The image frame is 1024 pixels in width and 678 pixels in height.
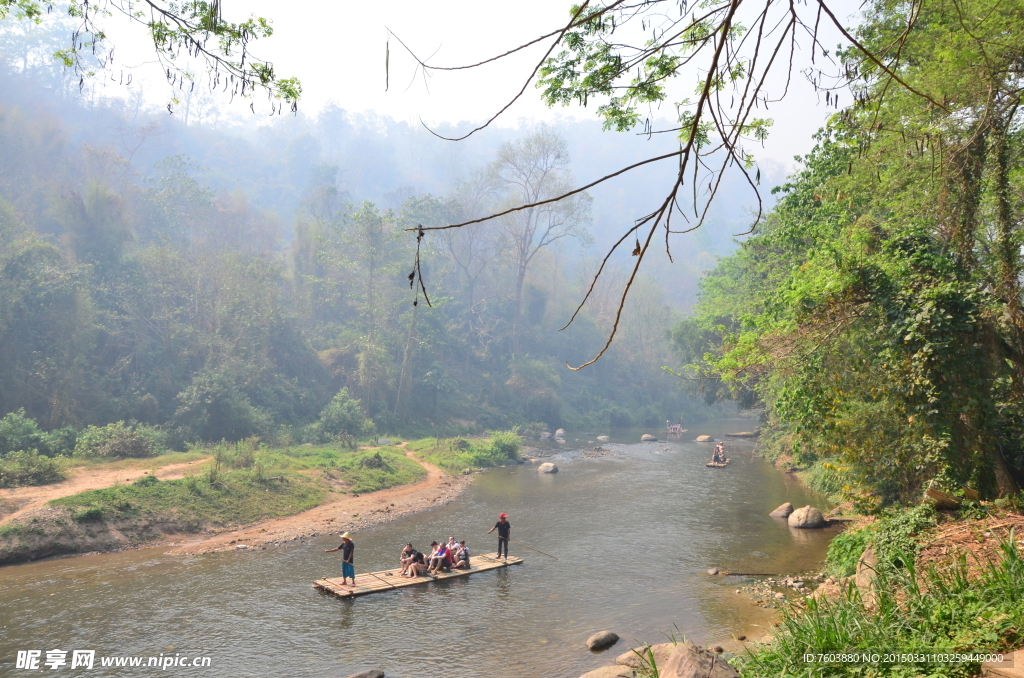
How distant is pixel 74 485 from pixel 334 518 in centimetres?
775

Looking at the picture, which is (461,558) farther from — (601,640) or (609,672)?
(609,672)

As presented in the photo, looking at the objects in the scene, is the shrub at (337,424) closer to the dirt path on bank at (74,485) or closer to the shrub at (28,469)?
the dirt path on bank at (74,485)

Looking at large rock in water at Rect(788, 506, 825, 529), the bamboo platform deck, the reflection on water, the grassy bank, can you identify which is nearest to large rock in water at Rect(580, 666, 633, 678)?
the reflection on water

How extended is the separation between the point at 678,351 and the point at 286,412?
26702mm

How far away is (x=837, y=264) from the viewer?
13.0m

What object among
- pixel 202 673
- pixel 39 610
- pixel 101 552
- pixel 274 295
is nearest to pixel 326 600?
pixel 202 673

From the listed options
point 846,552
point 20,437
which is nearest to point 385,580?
point 846,552

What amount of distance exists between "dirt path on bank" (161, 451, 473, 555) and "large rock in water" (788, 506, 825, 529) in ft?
39.1

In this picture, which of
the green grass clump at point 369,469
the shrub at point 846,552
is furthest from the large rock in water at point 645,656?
the green grass clump at point 369,469

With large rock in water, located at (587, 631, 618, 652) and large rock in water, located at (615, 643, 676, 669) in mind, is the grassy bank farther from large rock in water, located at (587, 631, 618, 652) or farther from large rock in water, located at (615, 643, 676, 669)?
large rock in water, located at (615, 643, 676, 669)

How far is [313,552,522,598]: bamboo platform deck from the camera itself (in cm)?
1359

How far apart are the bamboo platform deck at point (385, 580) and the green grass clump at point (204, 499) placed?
7.02 meters

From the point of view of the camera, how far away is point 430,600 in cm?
1356

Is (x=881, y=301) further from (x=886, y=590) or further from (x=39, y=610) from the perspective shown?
(x=39, y=610)
